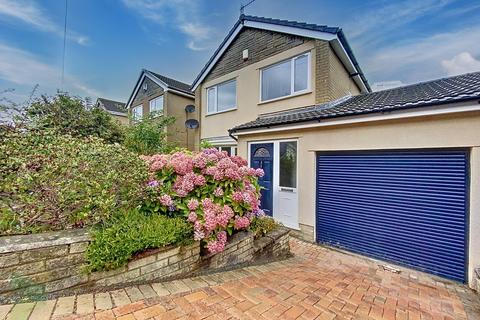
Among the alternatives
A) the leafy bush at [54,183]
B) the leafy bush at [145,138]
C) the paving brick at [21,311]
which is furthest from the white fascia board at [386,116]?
the paving brick at [21,311]

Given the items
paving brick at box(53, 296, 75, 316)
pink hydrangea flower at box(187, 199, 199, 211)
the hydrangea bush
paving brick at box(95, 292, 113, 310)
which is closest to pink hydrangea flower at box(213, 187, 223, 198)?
the hydrangea bush

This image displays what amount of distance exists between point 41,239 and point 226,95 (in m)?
12.3

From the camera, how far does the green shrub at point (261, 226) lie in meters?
5.29

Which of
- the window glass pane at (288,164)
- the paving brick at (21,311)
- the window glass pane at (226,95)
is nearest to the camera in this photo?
the paving brick at (21,311)

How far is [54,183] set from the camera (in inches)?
122

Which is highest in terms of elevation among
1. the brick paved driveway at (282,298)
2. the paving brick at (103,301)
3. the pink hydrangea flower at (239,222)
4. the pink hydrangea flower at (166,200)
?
the pink hydrangea flower at (166,200)

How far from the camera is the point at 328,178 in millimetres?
6891

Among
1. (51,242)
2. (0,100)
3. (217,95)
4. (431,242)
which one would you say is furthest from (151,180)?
(217,95)

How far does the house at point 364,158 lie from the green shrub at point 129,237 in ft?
15.8

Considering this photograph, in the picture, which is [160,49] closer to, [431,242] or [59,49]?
[59,49]

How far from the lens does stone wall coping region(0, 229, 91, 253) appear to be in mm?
2469

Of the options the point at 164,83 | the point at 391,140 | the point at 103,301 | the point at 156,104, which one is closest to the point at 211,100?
the point at 164,83

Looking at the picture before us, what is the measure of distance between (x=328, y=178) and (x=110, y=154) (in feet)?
19.3

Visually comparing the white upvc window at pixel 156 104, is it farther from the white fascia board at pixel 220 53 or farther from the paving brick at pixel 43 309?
the paving brick at pixel 43 309
